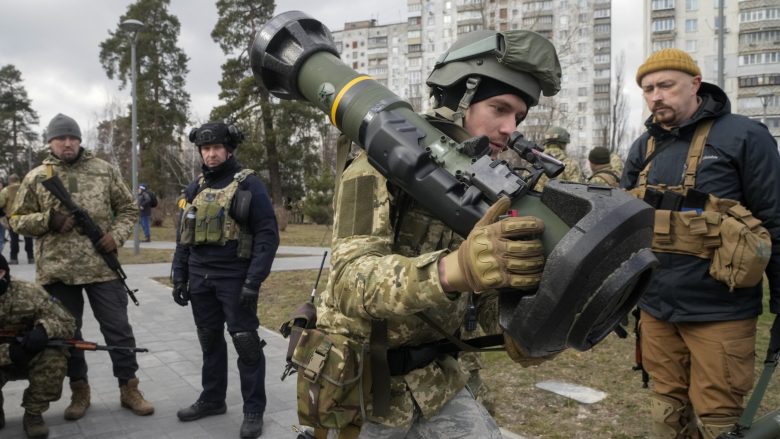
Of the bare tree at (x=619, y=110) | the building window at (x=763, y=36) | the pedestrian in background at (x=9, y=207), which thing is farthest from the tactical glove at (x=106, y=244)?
the building window at (x=763, y=36)

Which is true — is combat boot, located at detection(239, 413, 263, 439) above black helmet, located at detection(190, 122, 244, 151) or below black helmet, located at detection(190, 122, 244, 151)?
below

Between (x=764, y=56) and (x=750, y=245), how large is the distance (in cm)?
5240

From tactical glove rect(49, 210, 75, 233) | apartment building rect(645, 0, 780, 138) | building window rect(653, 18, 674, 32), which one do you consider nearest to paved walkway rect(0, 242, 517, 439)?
tactical glove rect(49, 210, 75, 233)

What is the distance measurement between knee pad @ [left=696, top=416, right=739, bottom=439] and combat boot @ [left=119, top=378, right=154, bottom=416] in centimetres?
376

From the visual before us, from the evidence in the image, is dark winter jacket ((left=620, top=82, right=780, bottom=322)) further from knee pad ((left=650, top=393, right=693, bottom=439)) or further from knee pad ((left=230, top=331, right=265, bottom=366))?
knee pad ((left=230, top=331, right=265, bottom=366))

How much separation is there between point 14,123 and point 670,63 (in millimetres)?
67774

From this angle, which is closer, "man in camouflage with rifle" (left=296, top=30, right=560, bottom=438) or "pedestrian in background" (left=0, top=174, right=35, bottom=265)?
"man in camouflage with rifle" (left=296, top=30, right=560, bottom=438)

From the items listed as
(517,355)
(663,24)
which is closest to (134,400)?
(517,355)

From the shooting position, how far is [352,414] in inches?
71.8

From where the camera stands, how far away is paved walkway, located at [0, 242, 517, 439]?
13.1 ft

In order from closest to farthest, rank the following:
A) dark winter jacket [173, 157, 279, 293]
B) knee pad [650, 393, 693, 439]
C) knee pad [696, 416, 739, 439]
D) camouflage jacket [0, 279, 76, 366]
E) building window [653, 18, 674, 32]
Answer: knee pad [696, 416, 739, 439] → knee pad [650, 393, 693, 439] → camouflage jacket [0, 279, 76, 366] → dark winter jacket [173, 157, 279, 293] → building window [653, 18, 674, 32]

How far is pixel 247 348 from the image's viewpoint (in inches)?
157

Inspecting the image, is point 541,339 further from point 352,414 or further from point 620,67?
point 620,67

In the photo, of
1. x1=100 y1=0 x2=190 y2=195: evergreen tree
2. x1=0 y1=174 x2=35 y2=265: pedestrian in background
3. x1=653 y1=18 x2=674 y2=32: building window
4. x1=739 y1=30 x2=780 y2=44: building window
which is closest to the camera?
x1=0 y1=174 x2=35 y2=265: pedestrian in background
